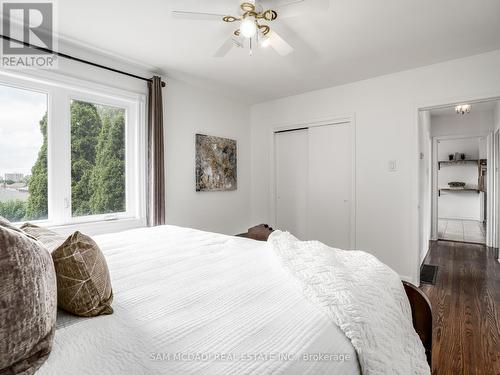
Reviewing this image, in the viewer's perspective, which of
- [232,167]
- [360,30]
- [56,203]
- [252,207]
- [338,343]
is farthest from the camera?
[252,207]

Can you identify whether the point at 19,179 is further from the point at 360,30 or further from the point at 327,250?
the point at 360,30

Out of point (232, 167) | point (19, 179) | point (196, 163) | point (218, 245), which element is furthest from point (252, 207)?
point (19, 179)

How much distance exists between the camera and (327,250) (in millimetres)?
1556

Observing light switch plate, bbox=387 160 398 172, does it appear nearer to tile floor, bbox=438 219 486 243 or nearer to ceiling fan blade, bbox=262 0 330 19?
ceiling fan blade, bbox=262 0 330 19

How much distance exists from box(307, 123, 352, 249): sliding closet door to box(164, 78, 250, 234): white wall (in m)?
1.11

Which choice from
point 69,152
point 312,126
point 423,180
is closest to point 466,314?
point 423,180

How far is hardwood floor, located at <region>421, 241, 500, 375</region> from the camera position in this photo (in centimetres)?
180

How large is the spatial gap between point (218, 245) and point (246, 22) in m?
1.55

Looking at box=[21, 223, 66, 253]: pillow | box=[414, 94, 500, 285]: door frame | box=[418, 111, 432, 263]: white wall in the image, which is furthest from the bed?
box=[418, 111, 432, 263]: white wall

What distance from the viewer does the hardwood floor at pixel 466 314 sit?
180cm

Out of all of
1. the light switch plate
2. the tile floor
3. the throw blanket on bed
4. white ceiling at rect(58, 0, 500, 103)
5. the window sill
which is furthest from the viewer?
the tile floor

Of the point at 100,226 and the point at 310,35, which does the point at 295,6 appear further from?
the point at 100,226

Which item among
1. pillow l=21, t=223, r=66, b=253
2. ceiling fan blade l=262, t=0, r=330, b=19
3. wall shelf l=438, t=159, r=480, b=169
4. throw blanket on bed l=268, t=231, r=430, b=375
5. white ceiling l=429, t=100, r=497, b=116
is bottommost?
throw blanket on bed l=268, t=231, r=430, b=375

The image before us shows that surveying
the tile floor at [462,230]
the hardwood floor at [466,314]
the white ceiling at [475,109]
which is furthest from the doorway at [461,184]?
the hardwood floor at [466,314]
